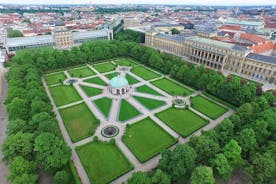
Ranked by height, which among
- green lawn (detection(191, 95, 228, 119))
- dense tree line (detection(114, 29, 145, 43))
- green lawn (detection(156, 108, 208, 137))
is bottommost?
green lawn (detection(156, 108, 208, 137))

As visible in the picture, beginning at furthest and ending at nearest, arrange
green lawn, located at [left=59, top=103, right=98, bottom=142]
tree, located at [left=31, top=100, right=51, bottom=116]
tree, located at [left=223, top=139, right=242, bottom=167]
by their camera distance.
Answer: green lawn, located at [left=59, top=103, right=98, bottom=142]
tree, located at [left=31, top=100, right=51, bottom=116]
tree, located at [left=223, top=139, right=242, bottom=167]

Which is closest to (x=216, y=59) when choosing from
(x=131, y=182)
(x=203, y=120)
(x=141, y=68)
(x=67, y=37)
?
(x=141, y=68)

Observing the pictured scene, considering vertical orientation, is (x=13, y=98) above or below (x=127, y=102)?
above

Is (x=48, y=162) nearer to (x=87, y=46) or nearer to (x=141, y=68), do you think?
(x=141, y=68)

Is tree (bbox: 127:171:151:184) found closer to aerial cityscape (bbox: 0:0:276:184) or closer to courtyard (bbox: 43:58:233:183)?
aerial cityscape (bbox: 0:0:276:184)

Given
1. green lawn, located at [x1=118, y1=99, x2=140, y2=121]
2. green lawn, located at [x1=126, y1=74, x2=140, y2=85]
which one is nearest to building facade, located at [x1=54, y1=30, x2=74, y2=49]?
green lawn, located at [x1=126, y1=74, x2=140, y2=85]

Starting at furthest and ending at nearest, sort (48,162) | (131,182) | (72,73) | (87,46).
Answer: (87,46)
(72,73)
(48,162)
(131,182)

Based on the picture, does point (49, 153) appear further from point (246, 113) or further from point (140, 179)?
point (246, 113)
